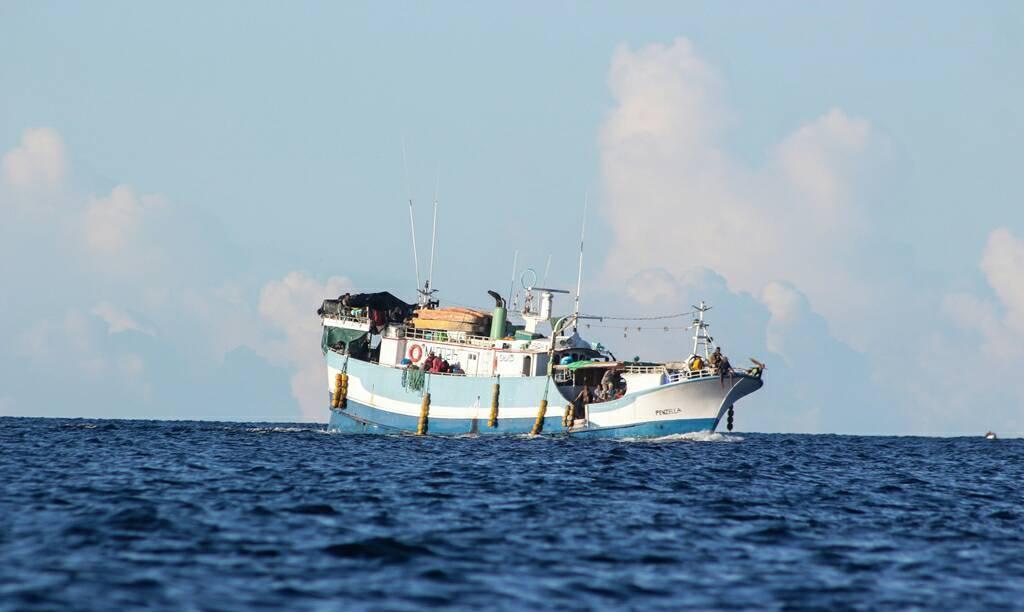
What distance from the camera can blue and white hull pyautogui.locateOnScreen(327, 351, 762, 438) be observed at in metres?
57.6

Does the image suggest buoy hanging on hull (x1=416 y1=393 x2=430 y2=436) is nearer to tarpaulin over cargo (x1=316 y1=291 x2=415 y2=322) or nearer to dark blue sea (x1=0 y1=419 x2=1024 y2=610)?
tarpaulin over cargo (x1=316 y1=291 x2=415 y2=322)

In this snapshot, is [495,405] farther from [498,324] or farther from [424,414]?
[424,414]

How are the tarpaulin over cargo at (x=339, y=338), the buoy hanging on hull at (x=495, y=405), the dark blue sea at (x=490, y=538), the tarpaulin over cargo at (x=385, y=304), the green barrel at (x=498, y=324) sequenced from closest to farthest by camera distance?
the dark blue sea at (x=490, y=538), the buoy hanging on hull at (x=495, y=405), the green barrel at (x=498, y=324), the tarpaulin over cargo at (x=385, y=304), the tarpaulin over cargo at (x=339, y=338)

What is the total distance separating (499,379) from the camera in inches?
2431

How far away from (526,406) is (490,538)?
3855cm

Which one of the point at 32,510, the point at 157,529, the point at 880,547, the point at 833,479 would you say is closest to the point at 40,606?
the point at 157,529

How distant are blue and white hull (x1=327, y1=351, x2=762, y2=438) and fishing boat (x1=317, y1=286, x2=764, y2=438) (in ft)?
0.18

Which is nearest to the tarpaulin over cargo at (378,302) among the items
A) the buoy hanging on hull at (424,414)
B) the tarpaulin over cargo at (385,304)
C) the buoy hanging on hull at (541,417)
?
the tarpaulin over cargo at (385,304)

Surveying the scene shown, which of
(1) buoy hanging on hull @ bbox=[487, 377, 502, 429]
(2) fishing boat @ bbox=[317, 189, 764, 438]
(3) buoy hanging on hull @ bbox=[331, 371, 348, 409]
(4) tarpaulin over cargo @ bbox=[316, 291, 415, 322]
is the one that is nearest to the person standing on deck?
(2) fishing boat @ bbox=[317, 189, 764, 438]

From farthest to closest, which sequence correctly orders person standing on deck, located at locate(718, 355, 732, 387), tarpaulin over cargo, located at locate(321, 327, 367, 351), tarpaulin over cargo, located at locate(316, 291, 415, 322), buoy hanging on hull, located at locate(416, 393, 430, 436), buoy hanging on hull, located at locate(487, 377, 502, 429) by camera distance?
tarpaulin over cargo, located at locate(321, 327, 367, 351) → tarpaulin over cargo, located at locate(316, 291, 415, 322) → buoy hanging on hull, located at locate(416, 393, 430, 436) → buoy hanging on hull, located at locate(487, 377, 502, 429) → person standing on deck, located at locate(718, 355, 732, 387)

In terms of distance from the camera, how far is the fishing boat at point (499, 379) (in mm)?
57906

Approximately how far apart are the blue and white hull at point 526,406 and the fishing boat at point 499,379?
54mm

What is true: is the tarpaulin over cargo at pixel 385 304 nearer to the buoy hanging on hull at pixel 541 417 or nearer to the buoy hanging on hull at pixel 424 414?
the buoy hanging on hull at pixel 424 414

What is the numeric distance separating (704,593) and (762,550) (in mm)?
4544
